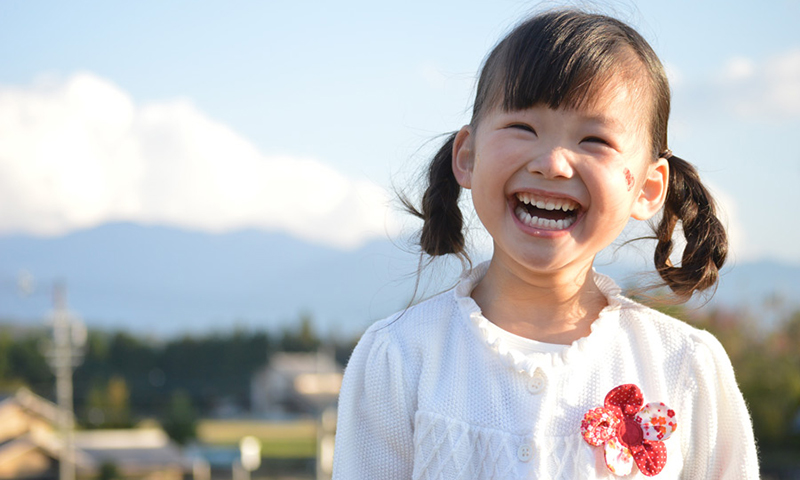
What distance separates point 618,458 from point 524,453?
0.50 feet

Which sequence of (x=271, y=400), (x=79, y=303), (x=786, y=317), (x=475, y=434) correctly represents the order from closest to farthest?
(x=475, y=434), (x=786, y=317), (x=271, y=400), (x=79, y=303)

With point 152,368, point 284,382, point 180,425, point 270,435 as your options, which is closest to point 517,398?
point 180,425

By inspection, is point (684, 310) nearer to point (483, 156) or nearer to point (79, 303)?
point (483, 156)

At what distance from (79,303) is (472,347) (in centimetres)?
17126

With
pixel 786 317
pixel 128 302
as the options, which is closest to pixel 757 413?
pixel 786 317

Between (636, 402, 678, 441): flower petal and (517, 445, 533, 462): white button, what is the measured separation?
187mm

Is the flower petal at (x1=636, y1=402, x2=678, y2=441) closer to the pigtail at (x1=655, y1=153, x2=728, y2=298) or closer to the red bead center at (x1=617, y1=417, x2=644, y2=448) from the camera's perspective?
the red bead center at (x1=617, y1=417, x2=644, y2=448)

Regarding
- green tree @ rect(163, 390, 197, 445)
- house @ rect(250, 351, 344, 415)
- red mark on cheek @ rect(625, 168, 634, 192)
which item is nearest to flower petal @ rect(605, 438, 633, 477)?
red mark on cheek @ rect(625, 168, 634, 192)

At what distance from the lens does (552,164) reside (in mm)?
1330

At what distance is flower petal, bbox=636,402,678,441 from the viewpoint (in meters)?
1.39

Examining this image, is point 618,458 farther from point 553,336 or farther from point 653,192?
point 653,192

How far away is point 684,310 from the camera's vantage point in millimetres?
1906

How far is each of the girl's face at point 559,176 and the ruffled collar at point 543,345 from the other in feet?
0.40

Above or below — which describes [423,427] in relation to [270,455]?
above
